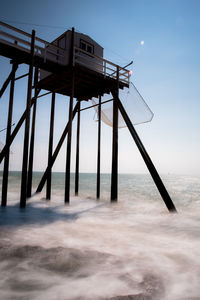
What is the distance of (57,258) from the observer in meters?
3.21

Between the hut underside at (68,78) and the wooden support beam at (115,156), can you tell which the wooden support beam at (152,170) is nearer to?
the wooden support beam at (115,156)

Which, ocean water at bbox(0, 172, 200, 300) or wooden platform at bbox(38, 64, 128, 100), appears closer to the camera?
ocean water at bbox(0, 172, 200, 300)

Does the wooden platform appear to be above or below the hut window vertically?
below

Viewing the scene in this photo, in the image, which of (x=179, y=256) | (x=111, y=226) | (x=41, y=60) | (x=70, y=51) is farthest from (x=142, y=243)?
(x=70, y=51)

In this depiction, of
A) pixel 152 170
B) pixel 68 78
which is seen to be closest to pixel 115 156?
pixel 152 170

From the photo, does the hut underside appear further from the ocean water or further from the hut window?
the ocean water

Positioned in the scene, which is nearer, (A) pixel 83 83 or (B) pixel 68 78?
(B) pixel 68 78

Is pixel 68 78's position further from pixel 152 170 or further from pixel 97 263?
pixel 97 263

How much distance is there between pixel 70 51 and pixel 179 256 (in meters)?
10.4

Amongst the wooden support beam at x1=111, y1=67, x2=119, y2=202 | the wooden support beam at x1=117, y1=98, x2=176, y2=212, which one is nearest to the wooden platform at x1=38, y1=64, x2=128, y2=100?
the wooden support beam at x1=111, y1=67, x2=119, y2=202

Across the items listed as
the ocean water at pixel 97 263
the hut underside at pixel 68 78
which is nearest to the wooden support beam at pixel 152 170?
the hut underside at pixel 68 78

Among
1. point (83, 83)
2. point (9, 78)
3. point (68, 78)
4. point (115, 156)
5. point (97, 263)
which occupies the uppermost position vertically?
point (83, 83)

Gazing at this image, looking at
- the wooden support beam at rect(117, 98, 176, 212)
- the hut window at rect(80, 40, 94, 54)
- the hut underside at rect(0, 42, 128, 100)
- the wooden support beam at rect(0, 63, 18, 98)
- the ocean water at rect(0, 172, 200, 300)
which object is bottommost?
the ocean water at rect(0, 172, 200, 300)

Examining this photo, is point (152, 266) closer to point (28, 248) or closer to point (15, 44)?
point (28, 248)
